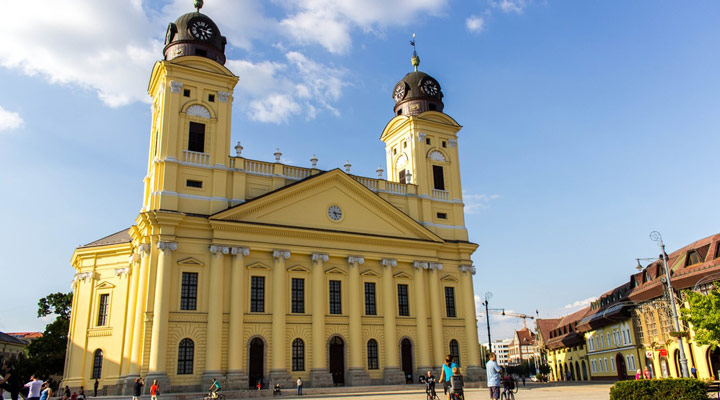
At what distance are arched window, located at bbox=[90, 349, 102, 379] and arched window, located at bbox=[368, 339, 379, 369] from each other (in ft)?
54.2

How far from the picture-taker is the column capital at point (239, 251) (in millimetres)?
32875

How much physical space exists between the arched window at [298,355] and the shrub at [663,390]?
20.3 meters

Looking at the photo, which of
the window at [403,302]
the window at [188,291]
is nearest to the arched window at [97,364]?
the window at [188,291]

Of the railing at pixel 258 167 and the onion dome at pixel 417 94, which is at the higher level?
the onion dome at pixel 417 94

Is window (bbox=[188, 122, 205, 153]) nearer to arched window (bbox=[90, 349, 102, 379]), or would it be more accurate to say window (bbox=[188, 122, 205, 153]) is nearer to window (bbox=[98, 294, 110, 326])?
window (bbox=[98, 294, 110, 326])

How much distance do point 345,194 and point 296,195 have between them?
3.70 m

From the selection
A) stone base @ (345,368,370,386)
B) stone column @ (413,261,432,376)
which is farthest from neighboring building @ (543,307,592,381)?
stone base @ (345,368,370,386)

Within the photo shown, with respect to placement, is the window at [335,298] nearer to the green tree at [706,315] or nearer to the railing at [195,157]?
the railing at [195,157]

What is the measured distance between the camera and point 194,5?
132 ft

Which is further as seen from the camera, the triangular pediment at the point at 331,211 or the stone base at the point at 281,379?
the triangular pediment at the point at 331,211

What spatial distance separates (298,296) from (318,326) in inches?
88.6

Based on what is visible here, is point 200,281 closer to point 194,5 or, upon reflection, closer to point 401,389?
point 401,389

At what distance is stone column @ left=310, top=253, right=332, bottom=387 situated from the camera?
33.1m

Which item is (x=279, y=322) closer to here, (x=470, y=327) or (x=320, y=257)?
(x=320, y=257)
